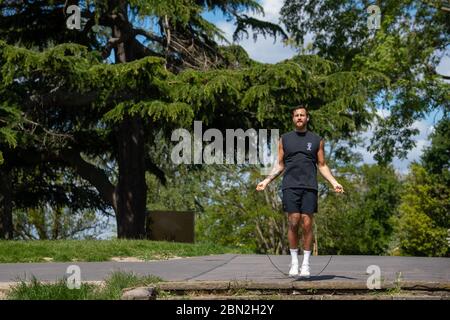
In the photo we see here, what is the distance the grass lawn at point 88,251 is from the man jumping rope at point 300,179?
779 centimetres

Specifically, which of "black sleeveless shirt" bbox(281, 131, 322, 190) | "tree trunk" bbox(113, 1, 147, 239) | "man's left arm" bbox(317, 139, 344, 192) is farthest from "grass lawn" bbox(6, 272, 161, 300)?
"tree trunk" bbox(113, 1, 147, 239)

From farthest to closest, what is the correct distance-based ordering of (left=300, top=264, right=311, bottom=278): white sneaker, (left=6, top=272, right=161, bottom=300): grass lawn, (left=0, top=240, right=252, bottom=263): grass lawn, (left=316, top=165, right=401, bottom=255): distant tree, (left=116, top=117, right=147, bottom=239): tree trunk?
(left=316, top=165, right=401, bottom=255): distant tree
(left=116, top=117, right=147, bottom=239): tree trunk
(left=0, top=240, right=252, bottom=263): grass lawn
(left=300, top=264, right=311, bottom=278): white sneaker
(left=6, top=272, right=161, bottom=300): grass lawn

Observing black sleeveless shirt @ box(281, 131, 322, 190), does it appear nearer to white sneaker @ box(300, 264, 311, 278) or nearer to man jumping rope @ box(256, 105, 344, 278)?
man jumping rope @ box(256, 105, 344, 278)

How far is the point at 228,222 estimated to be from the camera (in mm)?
50406

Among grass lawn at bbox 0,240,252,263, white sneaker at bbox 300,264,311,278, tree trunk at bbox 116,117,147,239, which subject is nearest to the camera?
white sneaker at bbox 300,264,311,278

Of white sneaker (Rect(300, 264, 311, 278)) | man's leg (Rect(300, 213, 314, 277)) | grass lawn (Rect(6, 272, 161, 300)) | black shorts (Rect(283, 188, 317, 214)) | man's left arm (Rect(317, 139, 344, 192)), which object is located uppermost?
man's left arm (Rect(317, 139, 344, 192))

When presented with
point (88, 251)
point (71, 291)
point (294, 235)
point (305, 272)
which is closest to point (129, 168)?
point (88, 251)

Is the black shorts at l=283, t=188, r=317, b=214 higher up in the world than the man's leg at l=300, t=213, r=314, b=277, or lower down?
higher up

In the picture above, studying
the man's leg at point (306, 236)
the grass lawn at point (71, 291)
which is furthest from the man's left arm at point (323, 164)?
the grass lawn at point (71, 291)

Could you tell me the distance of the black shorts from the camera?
889cm

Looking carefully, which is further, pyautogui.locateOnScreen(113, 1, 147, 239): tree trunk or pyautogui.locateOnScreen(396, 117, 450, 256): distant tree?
pyautogui.locateOnScreen(396, 117, 450, 256): distant tree

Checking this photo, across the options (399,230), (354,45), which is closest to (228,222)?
(399,230)

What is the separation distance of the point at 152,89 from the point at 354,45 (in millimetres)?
10729

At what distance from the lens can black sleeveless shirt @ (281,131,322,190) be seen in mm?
8922
